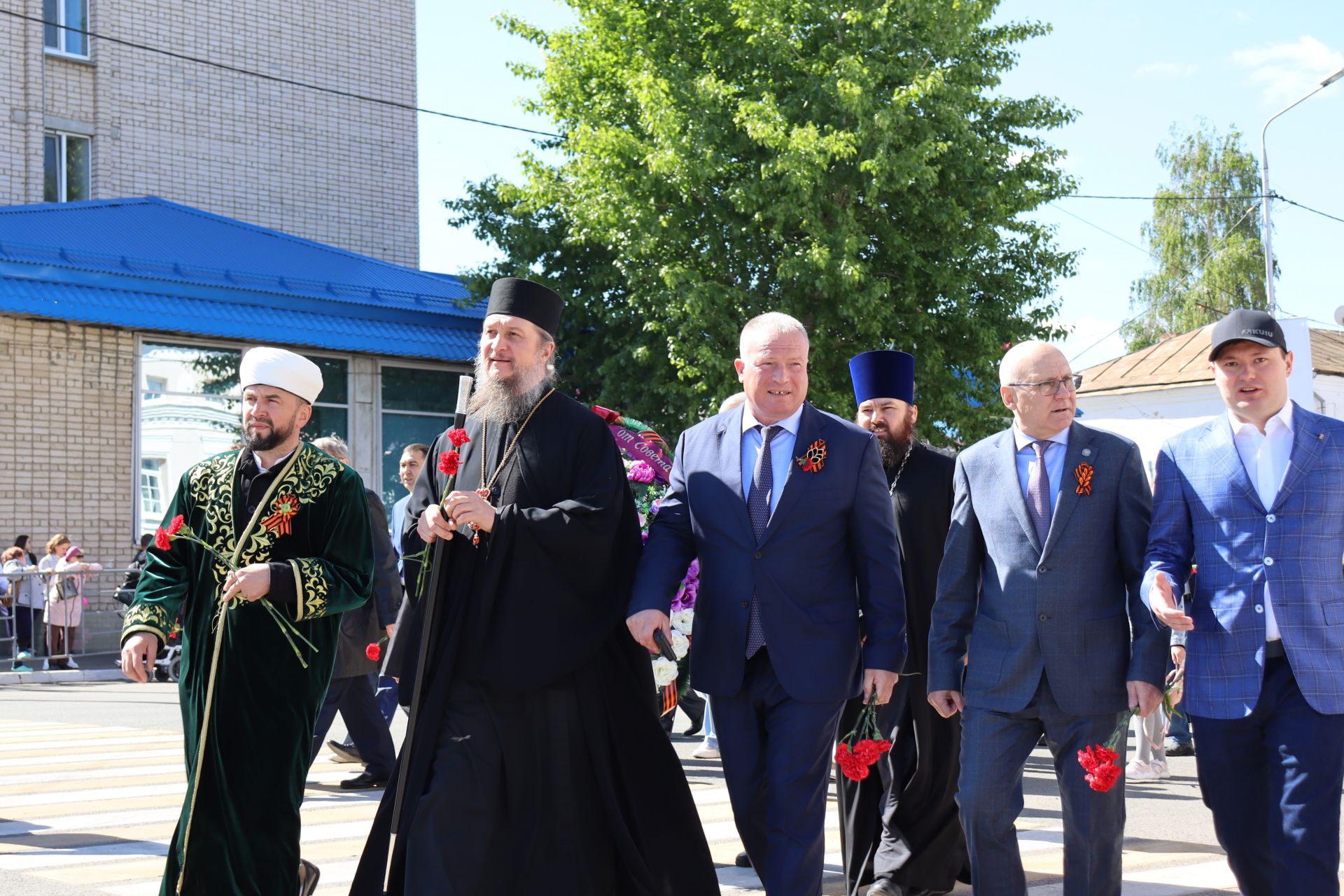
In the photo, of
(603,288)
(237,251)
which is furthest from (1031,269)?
(237,251)

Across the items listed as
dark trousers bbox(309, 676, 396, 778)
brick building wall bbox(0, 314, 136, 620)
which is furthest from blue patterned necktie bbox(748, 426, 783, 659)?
brick building wall bbox(0, 314, 136, 620)

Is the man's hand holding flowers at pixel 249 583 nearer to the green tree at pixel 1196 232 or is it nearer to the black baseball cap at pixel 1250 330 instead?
the black baseball cap at pixel 1250 330

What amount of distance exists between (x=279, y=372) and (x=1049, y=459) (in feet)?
9.29

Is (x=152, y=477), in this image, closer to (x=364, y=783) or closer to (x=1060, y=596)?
(x=364, y=783)

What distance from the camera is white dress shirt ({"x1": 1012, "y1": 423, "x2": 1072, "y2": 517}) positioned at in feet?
16.9

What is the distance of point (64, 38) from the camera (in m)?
24.5

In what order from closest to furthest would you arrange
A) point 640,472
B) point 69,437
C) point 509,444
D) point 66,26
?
point 509,444, point 640,472, point 69,437, point 66,26

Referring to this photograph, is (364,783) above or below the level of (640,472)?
below

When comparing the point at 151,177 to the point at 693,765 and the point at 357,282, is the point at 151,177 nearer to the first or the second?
the point at 357,282

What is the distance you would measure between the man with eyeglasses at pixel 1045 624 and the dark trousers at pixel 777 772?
0.45 metres

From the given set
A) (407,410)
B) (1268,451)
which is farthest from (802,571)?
(407,410)

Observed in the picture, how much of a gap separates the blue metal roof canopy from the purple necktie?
16.2m

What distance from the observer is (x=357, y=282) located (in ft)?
76.0

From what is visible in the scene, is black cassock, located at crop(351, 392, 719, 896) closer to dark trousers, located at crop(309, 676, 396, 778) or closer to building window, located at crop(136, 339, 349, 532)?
dark trousers, located at crop(309, 676, 396, 778)
